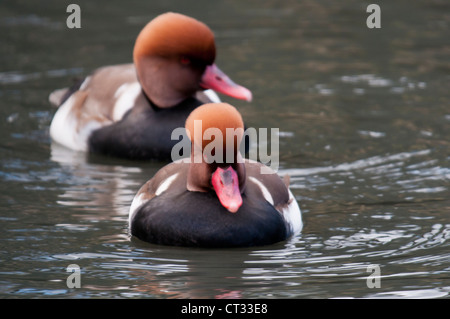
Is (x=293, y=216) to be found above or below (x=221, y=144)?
below

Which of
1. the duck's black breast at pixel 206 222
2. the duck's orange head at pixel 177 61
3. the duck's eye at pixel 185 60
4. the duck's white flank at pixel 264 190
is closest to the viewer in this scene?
the duck's black breast at pixel 206 222

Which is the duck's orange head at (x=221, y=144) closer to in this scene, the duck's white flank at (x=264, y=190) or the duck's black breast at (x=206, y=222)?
the duck's black breast at (x=206, y=222)

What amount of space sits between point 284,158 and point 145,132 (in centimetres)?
124

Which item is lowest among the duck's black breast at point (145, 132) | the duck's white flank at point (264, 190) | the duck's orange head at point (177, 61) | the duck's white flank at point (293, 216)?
the duck's white flank at point (293, 216)

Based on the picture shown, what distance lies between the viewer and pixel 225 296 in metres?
5.28

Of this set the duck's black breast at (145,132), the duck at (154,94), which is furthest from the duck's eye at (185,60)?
the duck's black breast at (145,132)

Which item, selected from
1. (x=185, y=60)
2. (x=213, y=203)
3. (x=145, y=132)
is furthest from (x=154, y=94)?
(x=213, y=203)

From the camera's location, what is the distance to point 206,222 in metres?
5.87

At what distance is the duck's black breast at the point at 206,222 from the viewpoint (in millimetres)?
5867

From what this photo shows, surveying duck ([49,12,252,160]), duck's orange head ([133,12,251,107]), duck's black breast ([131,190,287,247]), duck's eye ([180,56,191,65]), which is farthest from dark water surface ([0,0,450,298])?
duck's eye ([180,56,191,65])

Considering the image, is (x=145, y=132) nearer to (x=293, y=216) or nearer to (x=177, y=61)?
(x=177, y=61)

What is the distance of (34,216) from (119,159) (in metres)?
1.78

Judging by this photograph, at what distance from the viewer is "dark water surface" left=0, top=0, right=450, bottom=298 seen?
559 cm

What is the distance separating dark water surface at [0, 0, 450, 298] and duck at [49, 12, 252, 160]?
204 millimetres
